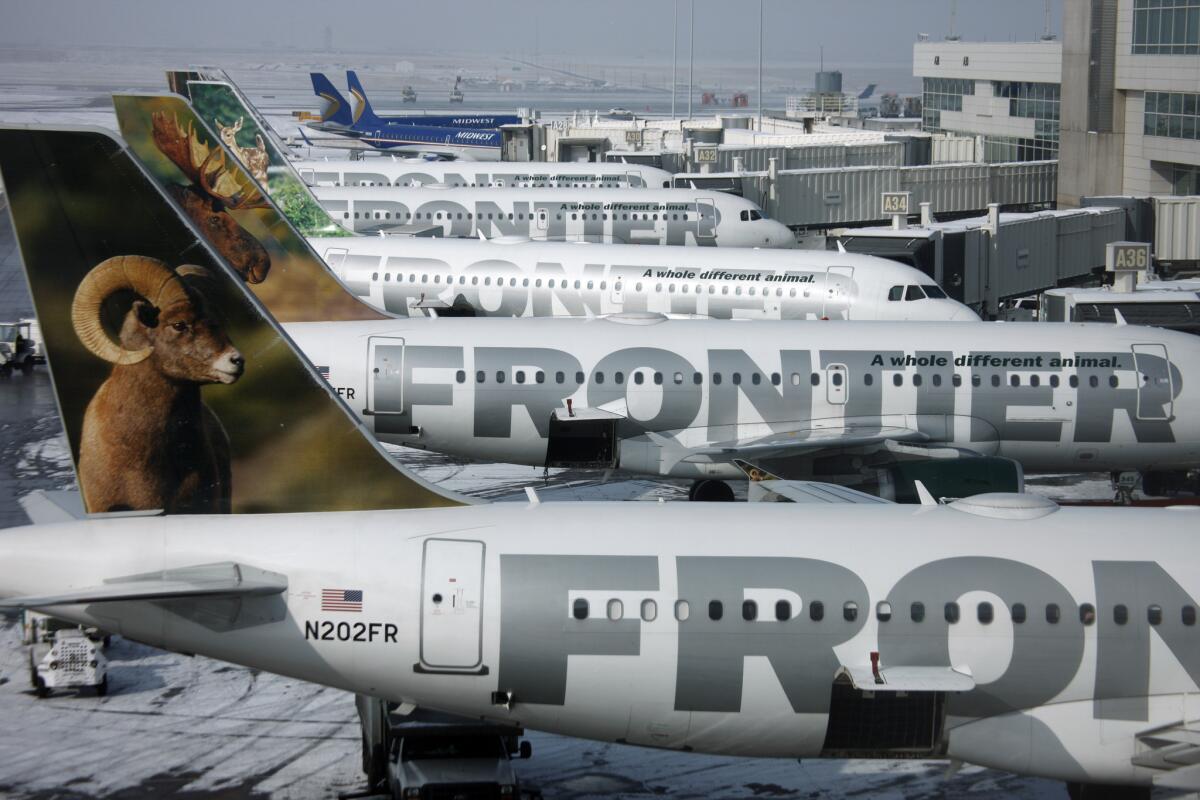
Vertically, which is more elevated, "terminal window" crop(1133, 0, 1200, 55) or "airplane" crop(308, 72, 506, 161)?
"airplane" crop(308, 72, 506, 161)

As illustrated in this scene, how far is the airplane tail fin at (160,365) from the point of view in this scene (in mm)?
14016

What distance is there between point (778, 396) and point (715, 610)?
47.5 ft

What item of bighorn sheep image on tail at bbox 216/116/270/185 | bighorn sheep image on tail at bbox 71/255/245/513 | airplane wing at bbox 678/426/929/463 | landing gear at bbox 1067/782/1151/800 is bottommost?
landing gear at bbox 1067/782/1151/800

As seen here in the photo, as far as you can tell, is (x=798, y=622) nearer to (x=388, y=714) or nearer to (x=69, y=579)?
(x=388, y=714)

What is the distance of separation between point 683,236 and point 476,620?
43.9 m

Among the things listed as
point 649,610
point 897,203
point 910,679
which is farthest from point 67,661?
point 897,203

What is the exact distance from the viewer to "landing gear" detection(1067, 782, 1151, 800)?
15398 mm

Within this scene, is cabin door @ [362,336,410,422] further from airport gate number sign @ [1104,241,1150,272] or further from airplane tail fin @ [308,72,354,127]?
→ airplane tail fin @ [308,72,354,127]

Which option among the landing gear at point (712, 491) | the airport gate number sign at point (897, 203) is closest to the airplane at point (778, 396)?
the landing gear at point (712, 491)

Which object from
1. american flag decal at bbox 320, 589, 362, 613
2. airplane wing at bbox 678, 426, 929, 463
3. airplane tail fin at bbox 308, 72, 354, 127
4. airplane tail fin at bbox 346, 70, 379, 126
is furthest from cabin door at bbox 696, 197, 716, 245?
airplane tail fin at bbox 308, 72, 354, 127

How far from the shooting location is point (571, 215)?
191 feet

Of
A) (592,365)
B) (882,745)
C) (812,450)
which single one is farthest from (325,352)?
(882,745)

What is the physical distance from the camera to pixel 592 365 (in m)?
29.1

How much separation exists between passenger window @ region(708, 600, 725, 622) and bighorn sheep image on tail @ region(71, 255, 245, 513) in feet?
18.0
